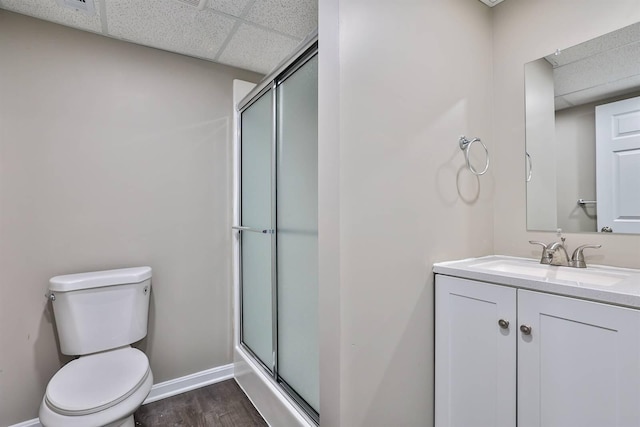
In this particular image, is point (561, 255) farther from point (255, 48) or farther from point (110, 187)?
point (110, 187)

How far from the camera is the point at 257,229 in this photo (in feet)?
6.20

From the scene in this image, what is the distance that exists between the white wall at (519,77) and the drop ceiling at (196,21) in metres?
1.04

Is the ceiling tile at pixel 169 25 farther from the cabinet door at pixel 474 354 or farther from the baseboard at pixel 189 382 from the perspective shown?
the baseboard at pixel 189 382

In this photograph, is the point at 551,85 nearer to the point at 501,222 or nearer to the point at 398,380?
the point at 501,222

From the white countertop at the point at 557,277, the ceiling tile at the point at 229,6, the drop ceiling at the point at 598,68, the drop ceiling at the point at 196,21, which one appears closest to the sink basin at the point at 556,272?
the white countertop at the point at 557,277

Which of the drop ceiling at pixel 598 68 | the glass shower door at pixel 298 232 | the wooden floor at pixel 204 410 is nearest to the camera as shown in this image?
the drop ceiling at pixel 598 68

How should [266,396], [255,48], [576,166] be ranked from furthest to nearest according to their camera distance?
[255,48] < [266,396] < [576,166]

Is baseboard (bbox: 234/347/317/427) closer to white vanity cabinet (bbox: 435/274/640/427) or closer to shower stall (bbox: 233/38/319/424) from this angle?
shower stall (bbox: 233/38/319/424)

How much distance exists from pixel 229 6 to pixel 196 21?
0.26 meters

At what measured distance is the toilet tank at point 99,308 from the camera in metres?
1.57

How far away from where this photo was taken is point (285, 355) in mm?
1657

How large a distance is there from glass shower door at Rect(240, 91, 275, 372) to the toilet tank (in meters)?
0.63

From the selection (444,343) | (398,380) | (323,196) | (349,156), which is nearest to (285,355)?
(398,380)

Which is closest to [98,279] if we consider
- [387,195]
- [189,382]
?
[189,382]
